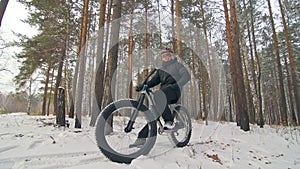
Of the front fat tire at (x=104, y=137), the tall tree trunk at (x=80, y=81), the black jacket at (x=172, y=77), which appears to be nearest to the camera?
the front fat tire at (x=104, y=137)

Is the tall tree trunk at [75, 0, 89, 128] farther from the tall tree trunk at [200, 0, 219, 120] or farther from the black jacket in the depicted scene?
the tall tree trunk at [200, 0, 219, 120]

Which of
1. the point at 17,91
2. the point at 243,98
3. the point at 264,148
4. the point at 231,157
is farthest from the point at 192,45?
the point at 17,91

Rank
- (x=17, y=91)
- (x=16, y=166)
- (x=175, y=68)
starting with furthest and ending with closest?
(x=17, y=91) < (x=175, y=68) < (x=16, y=166)

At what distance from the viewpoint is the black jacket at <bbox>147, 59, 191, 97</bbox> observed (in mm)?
3432

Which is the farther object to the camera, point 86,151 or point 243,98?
point 243,98

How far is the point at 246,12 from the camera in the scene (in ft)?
43.8

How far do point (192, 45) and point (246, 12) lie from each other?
18.7 ft

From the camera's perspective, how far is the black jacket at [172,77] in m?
3.43

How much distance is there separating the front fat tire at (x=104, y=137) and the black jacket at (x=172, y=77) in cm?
76

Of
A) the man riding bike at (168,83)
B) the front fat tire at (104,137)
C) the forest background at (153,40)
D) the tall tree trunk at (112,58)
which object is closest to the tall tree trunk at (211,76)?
the forest background at (153,40)

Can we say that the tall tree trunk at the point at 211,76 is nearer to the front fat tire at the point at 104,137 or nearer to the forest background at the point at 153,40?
the forest background at the point at 153,40

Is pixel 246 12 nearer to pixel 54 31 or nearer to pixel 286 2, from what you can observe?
pixel 286 2

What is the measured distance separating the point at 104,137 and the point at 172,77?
5.41 ft

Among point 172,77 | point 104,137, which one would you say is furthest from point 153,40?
point 104,137
